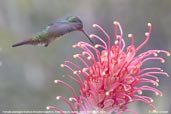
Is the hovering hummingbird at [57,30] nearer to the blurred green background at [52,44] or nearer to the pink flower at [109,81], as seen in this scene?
the pink flower at [109,81]

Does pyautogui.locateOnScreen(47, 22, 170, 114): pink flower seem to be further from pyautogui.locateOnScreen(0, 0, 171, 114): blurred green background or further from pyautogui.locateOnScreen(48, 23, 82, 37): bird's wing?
pyautogui.locateOnScreen(0, 0, 171, 114): blurred green background

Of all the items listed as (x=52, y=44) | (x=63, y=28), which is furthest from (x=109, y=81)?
(x=52, y=44)

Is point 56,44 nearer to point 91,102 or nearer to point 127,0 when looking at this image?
point 127,0

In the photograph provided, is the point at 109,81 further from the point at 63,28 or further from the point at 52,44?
the point at 52,44

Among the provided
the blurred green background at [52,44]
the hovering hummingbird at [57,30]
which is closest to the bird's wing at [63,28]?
the hovering hummingbird at [57,30]

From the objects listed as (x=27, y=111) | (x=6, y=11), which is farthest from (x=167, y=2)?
(x=27, y=111)

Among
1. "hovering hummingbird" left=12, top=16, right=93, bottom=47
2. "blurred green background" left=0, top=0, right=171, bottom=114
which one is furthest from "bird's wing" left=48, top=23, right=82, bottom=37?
"blurred green background" left=0, top=0, right=171, bottom=114
